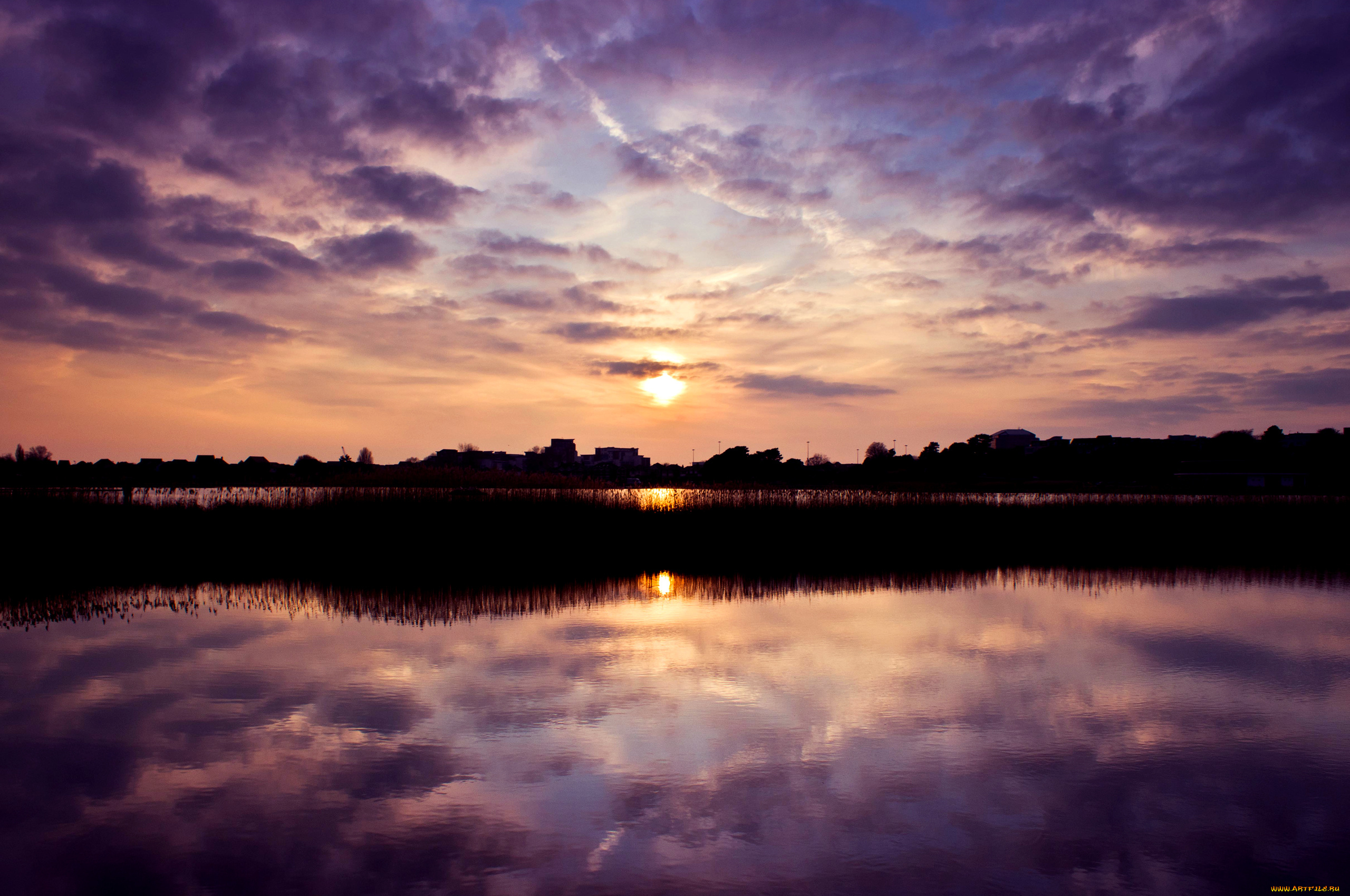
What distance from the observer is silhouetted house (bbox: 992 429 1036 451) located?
548 ft

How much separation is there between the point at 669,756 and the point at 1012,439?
182 metres

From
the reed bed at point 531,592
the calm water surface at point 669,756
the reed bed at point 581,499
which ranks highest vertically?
the reed bed at point 581,499

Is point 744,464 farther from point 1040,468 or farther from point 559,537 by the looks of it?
point 559,537

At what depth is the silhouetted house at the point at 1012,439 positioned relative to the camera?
548ft

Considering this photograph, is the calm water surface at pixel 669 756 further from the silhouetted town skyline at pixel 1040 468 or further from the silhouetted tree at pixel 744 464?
the silhouetted tree at pixel 744 464

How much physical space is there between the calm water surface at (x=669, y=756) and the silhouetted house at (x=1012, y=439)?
168 m

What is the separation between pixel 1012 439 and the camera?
171 meters

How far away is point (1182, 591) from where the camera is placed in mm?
15930

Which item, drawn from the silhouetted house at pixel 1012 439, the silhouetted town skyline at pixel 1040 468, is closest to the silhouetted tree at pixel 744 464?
the silhouetted town skyline at pixel 1040 468

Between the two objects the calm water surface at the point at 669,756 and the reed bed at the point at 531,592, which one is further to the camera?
the reed bed at the point at 531,592

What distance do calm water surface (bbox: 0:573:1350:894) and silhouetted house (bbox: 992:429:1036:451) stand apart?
167745mm

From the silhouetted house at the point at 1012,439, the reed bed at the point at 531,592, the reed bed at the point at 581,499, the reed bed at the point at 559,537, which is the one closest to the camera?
the reed bed at the point at 531,592

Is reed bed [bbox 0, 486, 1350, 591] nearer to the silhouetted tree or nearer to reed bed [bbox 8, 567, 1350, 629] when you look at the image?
Answer: reed bed [bbox 8, 567, 1350, 629]

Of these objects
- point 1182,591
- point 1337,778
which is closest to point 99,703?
point 1337,778
